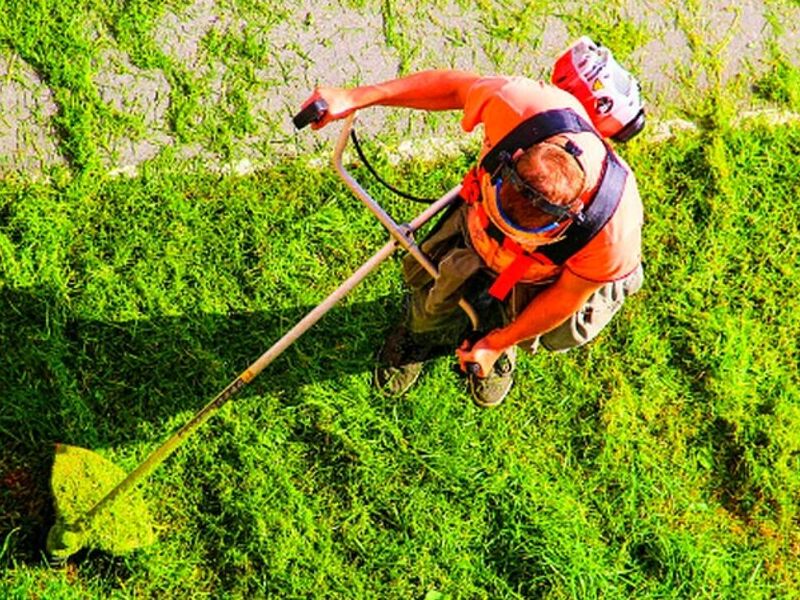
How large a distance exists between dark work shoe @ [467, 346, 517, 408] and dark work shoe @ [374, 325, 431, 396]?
23 cm

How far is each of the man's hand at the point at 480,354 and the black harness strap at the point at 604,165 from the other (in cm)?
59

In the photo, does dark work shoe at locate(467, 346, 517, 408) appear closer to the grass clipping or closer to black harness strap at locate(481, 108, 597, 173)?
the grass clipping

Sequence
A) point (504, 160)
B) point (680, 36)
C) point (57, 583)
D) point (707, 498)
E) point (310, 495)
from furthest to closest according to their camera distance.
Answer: point (680, 36) → point (707, 498) → point (310, 495) → point (57, 583) → point (504, 160)

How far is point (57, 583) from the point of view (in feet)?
12.8

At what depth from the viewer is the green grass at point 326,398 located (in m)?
4.09

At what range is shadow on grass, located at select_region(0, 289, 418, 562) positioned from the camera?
3.98 m

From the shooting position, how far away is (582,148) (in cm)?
279

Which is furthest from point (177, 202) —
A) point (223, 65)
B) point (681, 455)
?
point (681, 455)

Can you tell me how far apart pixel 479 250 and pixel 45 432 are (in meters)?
1.86

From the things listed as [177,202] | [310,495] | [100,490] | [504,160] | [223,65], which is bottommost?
[310,495]

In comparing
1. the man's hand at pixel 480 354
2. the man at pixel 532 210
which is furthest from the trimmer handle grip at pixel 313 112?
the man's hand at pixel 480 354

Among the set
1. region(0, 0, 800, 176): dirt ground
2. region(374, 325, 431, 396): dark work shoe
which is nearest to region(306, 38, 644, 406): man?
region(374, 325, 431, 396): dark work shoe

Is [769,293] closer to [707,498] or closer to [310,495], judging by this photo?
[707,498]

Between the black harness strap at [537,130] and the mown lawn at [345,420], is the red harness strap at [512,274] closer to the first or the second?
the black harness strap at [537,130]
